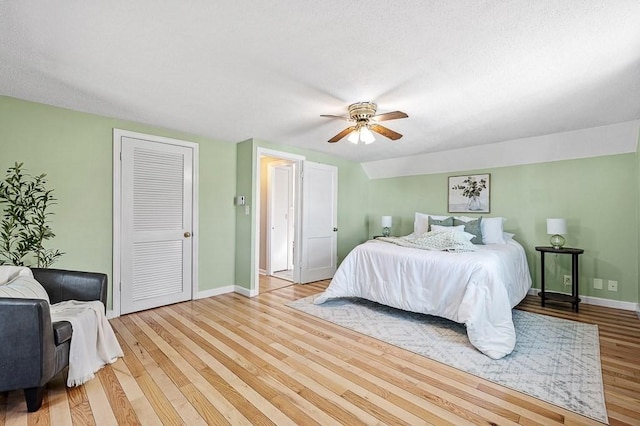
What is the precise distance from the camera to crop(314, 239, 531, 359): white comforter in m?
2.52

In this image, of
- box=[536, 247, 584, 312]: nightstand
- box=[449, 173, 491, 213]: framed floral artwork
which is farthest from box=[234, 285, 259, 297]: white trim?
box=[536, 247, 584, 312]: nightstand

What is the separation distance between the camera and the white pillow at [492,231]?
4043mm

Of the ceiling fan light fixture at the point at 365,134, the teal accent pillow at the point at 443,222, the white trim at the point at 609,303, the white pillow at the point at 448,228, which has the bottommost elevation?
the white trim at the point at 609,303

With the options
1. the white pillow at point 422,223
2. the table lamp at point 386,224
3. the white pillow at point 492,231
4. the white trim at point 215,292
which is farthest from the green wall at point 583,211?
the white trim at point 215,292

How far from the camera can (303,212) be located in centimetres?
482

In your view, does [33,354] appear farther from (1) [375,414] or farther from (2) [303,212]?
(2) [303,212]

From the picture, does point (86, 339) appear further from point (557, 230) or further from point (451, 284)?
point (557, 230)

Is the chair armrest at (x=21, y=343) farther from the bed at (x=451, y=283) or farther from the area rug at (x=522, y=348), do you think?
the bed at (x=451, y=283)

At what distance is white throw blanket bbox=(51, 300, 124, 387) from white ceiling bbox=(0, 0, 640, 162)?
1801mm

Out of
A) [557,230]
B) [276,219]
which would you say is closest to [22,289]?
[276,219]

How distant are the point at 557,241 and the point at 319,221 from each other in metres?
3.35

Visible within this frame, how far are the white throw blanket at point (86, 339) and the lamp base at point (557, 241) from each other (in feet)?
16.1

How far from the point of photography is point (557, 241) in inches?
147

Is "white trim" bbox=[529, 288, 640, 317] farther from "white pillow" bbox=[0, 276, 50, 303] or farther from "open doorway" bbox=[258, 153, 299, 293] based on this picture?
"white pillow" bbox=[0, 276, 50, 303]
